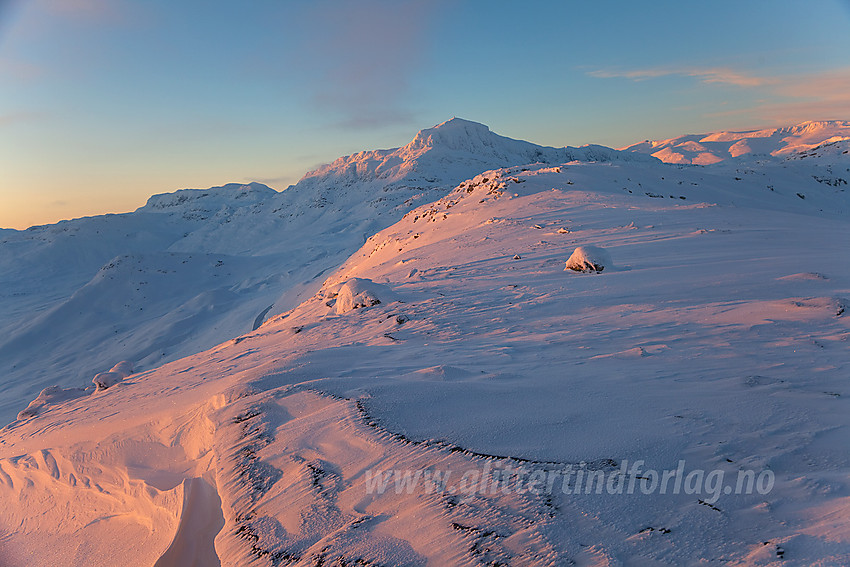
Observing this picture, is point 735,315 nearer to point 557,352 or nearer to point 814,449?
point 557,352

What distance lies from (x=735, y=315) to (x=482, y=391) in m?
3.82

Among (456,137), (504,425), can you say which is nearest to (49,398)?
(504,425)

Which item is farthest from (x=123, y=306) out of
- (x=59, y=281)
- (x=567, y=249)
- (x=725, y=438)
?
(x=725, y=438)

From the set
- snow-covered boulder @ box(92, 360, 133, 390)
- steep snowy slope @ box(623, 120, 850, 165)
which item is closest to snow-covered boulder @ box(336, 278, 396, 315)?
snow-covered boulder @ box(92, 360, 133, 390)

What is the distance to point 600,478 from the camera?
270 cm

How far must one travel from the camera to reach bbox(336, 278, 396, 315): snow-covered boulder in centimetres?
878

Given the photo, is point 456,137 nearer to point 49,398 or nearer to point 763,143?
point 49,398

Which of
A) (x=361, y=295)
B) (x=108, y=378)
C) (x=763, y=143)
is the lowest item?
(x=108, y=378)

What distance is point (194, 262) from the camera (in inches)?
1478

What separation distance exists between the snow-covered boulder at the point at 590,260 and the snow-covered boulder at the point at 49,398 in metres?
9.63

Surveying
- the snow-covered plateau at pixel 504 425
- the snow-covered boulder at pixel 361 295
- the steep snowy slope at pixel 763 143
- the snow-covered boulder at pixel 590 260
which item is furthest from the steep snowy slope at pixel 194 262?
the steep snowy slope at pixel 763 143

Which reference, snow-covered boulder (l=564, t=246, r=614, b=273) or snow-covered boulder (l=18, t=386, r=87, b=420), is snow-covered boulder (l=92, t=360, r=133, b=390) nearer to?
snow-covered boulder (l=18, t=386, r=87, b=420)

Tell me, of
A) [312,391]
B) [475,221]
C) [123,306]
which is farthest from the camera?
[123,306]

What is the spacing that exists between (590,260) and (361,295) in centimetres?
431
